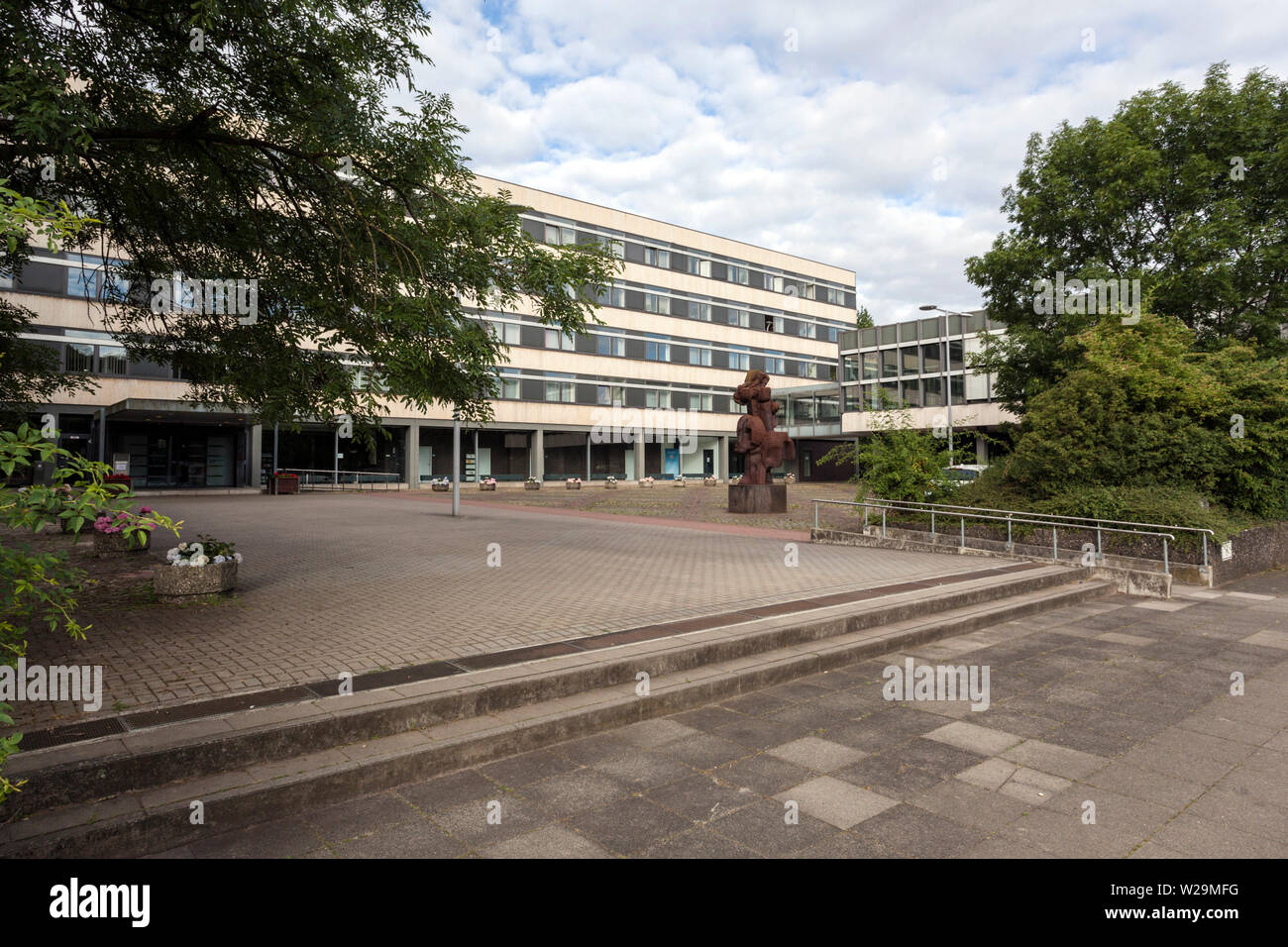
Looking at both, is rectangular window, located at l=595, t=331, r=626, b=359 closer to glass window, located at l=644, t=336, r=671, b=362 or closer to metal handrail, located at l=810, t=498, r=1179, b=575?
glass window, located at l=644, t=336, r=671, b=362

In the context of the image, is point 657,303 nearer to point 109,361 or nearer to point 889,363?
point 889,363

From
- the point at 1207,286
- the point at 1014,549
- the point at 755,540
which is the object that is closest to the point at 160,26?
the point at 755,540

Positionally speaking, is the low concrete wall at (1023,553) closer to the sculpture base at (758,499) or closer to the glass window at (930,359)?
the sculpture base at (758,499)

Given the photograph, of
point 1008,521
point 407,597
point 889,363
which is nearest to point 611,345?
point 889,363

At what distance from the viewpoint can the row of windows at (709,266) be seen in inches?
1885

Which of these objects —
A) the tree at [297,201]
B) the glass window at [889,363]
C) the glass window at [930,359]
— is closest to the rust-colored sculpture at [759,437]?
the tree at [297,201]

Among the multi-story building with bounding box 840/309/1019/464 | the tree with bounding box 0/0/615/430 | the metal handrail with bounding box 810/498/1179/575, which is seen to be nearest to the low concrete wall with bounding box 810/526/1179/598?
the metal handrail with bounding box 810/498/1179/575

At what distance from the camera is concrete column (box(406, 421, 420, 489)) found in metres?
42.7

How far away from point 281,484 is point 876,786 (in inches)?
1450

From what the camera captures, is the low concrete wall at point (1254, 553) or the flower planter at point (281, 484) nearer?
the low concrete wall at point (1254, 553)

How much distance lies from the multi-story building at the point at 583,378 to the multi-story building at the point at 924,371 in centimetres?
329

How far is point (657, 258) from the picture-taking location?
2122 inches
